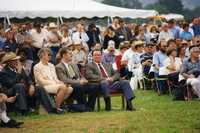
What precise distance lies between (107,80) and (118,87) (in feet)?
0.86

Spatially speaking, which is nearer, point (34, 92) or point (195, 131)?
point (195, 131)

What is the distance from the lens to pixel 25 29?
2148 cm

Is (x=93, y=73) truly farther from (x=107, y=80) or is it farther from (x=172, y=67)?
(x=172, y=67)

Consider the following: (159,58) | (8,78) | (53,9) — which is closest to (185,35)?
(53,9)

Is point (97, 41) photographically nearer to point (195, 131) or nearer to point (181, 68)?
point (181, 68)

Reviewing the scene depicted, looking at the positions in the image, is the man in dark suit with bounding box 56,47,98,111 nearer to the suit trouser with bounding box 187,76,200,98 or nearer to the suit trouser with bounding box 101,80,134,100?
the suit trouser with bounding box 101,80,134,100

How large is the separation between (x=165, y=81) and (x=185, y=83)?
3.97 feet

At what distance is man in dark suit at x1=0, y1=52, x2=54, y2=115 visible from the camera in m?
12.0

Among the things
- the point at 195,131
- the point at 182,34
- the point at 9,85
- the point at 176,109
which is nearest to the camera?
the point at 195,131

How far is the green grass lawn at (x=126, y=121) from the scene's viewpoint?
1055 cm

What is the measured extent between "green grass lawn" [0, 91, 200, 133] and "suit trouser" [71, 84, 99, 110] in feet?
1.09

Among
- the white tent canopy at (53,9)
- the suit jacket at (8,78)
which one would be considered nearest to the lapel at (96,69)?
the suit jacket at (8,78)

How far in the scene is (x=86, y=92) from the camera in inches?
525

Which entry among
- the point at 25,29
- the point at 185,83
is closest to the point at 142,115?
the point at 185,83
